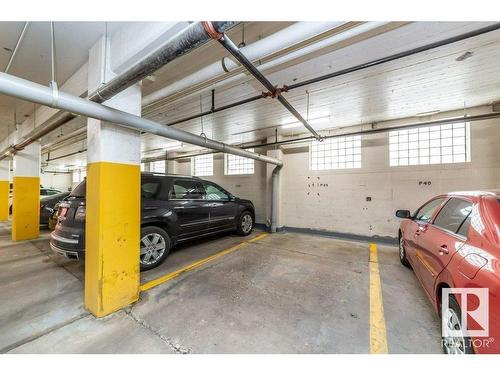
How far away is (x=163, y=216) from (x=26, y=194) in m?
5.29

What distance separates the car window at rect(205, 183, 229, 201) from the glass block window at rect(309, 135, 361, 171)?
3043mm

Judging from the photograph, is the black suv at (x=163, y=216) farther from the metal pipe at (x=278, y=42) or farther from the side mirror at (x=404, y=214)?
the side mirror at (x=404, y=214)

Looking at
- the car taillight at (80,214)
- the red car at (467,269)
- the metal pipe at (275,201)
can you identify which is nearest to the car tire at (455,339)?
the red car at (467,269)

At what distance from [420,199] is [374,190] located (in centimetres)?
99

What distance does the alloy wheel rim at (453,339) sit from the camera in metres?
1.48

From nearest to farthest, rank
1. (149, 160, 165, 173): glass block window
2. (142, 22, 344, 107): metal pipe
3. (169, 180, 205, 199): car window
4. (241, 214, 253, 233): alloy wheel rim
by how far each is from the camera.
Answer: (142, 22, 344, 107): metal pipe < (169, 180, 205, 199): car window < (241, 214, 253, 233): alloy wheel rim < (149, 160, 165, 173): glass block window

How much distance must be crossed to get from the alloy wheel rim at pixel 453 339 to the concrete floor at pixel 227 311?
0.16 m

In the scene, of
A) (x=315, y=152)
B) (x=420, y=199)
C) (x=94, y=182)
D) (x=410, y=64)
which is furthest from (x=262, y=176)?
(x=94, y=182)

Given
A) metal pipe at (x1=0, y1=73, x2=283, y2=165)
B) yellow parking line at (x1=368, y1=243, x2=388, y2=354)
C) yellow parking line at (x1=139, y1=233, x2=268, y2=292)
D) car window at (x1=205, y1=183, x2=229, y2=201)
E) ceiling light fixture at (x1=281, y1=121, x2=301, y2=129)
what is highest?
ceiling light fixture at (x1=281, y1=121, x2=301, y2=129)

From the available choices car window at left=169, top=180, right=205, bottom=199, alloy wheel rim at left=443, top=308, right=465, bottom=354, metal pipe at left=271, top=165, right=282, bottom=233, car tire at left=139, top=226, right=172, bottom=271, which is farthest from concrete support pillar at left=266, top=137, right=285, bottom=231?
alloy wheel rim at left=443, top=308, right=465, bottom=354

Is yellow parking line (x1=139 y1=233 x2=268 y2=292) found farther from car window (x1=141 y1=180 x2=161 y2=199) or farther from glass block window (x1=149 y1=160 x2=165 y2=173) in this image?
glass block window (x1=149 y1=160 x2=165 y2=173)

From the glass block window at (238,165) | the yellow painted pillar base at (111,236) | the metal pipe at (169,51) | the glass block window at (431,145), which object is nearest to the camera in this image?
the metal pipe at (169,51)

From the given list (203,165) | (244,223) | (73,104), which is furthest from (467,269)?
(203,165)

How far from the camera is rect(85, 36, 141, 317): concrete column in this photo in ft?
7.35
